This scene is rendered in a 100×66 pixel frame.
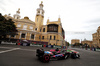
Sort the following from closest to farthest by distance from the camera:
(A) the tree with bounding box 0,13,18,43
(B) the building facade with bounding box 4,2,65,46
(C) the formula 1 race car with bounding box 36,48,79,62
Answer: (C) the formula 1 race car with bounding box 36,48,79,62, (A) the tree with bounding box 0,13,18,43, (B) the building facade with bounding box 4,2,65,46

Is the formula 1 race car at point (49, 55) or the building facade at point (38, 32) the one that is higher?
the building facade at point (38, 32)

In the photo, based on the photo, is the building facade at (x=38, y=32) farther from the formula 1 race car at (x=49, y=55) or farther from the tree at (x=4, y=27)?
the formula 1 race car at (x=49, y=55)

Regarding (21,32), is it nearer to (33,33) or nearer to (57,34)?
(33,33)

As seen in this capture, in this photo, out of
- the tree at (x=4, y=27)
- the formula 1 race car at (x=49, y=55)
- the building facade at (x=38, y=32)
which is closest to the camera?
the formula 1 race car at (x=49, y=55)

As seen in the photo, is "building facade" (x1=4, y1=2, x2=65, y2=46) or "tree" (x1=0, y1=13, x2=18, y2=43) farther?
"building facade" (x1=4, y1=2, x2=65, y2=46)

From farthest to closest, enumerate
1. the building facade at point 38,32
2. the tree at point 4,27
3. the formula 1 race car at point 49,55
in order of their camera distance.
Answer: the building facade at point 38,32, the tree at point 4,27, the formula 1 race car at point 49,55

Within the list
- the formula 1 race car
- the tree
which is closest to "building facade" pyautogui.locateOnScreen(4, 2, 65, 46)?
the tree

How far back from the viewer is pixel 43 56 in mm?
5668

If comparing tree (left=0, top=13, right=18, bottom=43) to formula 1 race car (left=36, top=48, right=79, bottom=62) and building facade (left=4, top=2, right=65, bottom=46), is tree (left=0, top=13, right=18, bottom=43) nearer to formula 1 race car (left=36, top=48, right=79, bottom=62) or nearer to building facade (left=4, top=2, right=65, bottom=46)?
building facade (left=4, top=2, right=65, bottom=46)

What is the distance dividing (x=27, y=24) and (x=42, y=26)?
10194mm

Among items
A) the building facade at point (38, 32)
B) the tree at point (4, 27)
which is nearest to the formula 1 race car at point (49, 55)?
the tree at point (4, 27)

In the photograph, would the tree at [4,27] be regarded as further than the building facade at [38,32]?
No

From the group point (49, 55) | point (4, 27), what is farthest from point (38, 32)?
point (49, 55)

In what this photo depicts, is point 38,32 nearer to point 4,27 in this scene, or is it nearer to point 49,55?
point 4,27
